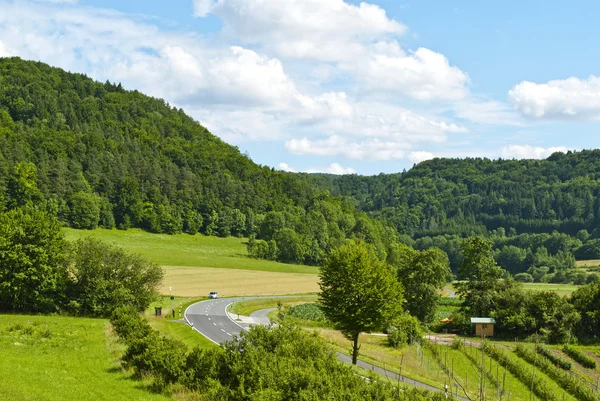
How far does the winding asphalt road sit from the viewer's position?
142 feet

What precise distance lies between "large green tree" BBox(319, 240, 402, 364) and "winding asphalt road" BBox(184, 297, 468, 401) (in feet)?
10.3

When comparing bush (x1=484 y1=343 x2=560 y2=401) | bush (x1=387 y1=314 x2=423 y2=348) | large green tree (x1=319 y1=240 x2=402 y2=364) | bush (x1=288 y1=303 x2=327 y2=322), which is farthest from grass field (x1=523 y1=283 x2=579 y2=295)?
large green tree (x1=319 y1=240 x2=402 y2=364)

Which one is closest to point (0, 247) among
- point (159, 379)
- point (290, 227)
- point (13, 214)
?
point (13, 214)

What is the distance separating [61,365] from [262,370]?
1409cm

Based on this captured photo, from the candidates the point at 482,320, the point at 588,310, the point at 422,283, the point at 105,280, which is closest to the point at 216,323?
the point at 105,280

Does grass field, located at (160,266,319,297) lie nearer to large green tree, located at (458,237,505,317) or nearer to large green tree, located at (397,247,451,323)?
large green tree, located at (397,247,451,323)

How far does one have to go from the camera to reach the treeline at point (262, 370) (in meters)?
19.8

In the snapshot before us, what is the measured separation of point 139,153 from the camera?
194500 mm

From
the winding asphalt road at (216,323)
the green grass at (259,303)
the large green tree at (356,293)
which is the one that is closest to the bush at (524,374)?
the winding asphalt road at (216,323)

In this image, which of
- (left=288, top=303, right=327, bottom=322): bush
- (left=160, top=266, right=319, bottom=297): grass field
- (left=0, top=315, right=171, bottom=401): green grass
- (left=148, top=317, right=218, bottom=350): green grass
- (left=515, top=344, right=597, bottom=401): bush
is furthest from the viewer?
(left=160, top=266, right=319, bottom=297): grass field

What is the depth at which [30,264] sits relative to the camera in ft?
177

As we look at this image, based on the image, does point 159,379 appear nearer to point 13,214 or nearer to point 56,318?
point 56,318

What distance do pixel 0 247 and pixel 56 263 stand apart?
516cm

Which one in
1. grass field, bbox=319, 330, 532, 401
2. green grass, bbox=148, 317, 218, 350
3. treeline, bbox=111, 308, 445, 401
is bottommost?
grass field, bbox=319, 330, 532, 401
